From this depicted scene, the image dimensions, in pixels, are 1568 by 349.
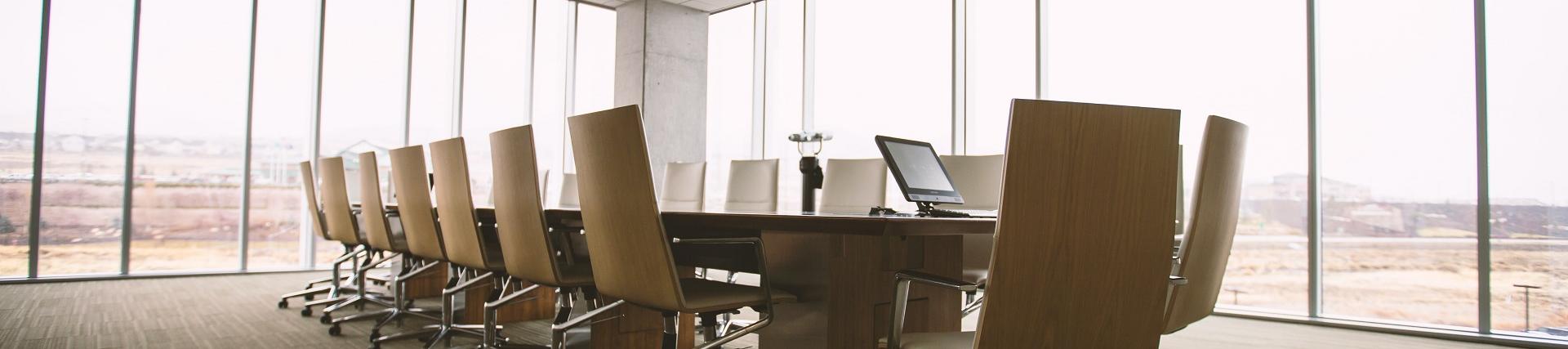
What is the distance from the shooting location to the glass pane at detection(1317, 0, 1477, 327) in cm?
487

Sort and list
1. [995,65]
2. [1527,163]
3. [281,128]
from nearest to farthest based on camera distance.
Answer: [1527,163]
[995,65]
[281,128]

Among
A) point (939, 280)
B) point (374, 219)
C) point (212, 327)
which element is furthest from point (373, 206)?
point (939, 280)

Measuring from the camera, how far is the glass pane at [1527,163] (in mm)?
4582

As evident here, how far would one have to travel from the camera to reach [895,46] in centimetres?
754

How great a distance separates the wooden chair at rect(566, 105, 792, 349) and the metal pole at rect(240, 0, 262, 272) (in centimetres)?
645

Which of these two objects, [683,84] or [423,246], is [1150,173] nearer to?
[423,246]

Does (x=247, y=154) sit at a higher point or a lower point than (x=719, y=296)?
higher

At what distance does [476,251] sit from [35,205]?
226 inches

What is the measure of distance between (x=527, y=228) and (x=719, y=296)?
0.82 m

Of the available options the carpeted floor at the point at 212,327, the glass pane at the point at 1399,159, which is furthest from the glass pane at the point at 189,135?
the glass pane at the point at 1399,159

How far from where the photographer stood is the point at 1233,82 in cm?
579

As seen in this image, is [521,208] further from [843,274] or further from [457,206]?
[843,274]

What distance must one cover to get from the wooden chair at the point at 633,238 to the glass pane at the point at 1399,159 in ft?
14.5

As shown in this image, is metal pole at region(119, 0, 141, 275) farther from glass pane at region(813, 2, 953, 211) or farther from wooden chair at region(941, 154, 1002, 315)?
wooden chair at region(941, 154, 1002, 315)
